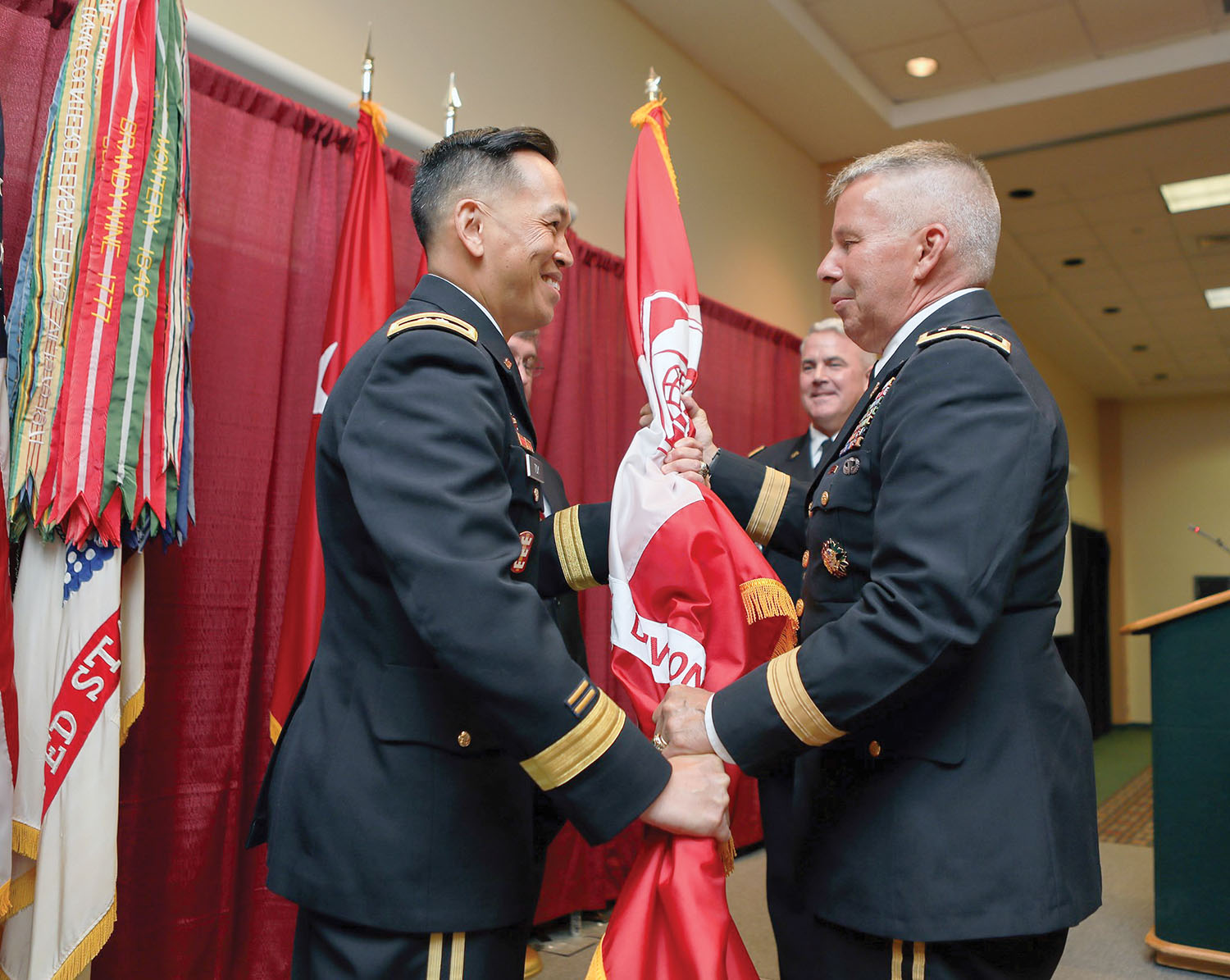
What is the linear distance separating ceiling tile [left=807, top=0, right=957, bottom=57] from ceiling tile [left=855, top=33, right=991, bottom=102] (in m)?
0.06

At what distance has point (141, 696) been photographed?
1900 mm

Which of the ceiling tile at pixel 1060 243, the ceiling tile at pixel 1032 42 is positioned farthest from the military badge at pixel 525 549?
the ceiling tile at pixel 1060 243

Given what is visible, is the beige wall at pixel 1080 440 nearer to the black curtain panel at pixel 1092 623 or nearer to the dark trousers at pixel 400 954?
the black curtain panel at pixel 1092 623

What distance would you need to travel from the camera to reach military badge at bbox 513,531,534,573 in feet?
4.09

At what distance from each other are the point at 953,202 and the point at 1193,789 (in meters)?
2.45

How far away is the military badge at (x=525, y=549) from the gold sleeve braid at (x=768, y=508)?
2.40 ft

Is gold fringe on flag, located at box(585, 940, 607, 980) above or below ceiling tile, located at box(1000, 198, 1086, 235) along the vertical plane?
below

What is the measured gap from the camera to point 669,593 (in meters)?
1.53

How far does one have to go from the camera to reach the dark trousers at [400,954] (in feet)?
3.78

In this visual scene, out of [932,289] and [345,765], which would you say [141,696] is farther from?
[932,289]

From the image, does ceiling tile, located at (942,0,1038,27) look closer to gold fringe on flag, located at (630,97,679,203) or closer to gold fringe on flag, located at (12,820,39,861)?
gold fringe on flag, located at (630,97,679,203)

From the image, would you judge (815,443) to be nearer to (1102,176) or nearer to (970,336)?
(970,336)

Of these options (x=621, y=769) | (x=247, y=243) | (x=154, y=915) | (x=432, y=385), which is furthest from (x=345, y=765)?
(x=247, y=243)

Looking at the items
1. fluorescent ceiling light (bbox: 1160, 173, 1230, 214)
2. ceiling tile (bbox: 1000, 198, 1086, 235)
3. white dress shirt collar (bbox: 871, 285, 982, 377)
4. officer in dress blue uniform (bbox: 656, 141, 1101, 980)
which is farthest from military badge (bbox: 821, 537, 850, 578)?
fluorescent ceiling light (bbox: 1160, 173, 1230, 214)
